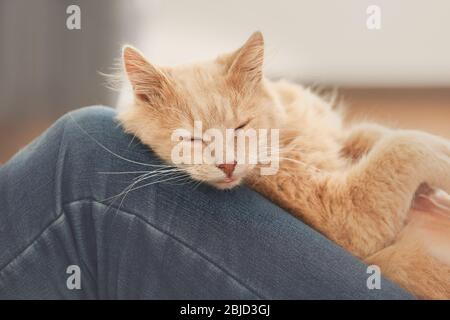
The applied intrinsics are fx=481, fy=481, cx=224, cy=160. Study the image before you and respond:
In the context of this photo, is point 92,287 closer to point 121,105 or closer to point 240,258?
A: point 240,258

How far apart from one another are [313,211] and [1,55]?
2.25 meters

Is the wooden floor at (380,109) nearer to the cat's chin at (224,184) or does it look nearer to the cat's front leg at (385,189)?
the cat's front leg at (385,189)

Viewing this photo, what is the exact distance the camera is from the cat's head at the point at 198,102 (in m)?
1.13

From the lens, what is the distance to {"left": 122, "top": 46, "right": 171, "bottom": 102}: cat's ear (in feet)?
3.72

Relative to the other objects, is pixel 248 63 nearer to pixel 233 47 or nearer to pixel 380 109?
pixel 233 47

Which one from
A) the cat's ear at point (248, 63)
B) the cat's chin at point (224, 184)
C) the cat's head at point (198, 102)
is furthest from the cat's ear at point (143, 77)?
the cat's chin at point (224, 184)

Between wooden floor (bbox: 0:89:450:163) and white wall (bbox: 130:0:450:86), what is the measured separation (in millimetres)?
73

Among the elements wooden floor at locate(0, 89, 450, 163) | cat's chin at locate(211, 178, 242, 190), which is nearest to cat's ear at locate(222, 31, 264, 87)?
cat's chin at locate(211, 178, 242, 190)

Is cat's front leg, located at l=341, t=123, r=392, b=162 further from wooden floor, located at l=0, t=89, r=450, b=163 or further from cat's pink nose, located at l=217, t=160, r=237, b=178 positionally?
wooden floor, located at l=0, t=89, r=450, b=163

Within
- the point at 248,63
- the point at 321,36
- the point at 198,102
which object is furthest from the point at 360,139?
the point at 321,36

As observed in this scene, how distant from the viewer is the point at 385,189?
43.3 inches
